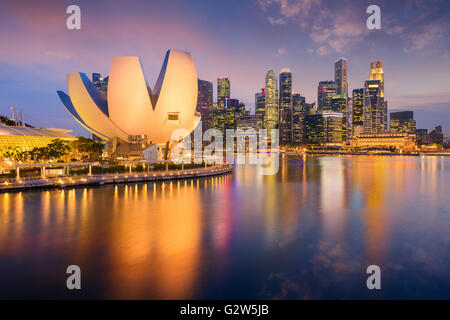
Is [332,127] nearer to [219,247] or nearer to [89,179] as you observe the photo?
[89,179]

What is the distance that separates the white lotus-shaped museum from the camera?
26.8 meters

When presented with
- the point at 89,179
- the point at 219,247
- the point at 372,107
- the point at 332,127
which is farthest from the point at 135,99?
the point at 372,107

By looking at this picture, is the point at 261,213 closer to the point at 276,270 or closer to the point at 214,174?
the point at 276,270

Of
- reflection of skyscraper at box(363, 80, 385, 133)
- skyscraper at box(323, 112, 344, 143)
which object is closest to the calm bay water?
skyscraper at box(323, 112, 344, 143)

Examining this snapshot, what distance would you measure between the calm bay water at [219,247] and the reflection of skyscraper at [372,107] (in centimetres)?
18667

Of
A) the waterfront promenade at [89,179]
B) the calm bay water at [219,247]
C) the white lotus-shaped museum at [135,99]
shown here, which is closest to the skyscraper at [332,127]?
the white lotus-shaped museum at [135,99]

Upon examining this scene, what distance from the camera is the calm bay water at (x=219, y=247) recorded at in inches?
235

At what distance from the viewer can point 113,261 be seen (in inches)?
279

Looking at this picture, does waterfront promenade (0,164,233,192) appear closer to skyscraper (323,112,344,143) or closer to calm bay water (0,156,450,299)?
calm bay water (0,156,450,299)

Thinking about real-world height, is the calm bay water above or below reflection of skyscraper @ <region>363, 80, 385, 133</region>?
below

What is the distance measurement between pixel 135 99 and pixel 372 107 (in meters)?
187

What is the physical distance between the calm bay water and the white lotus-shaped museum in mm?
14434

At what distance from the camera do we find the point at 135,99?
2734 centimetres
